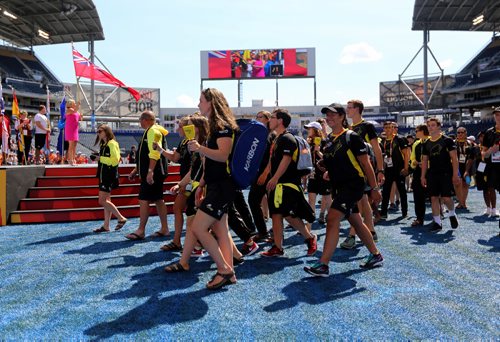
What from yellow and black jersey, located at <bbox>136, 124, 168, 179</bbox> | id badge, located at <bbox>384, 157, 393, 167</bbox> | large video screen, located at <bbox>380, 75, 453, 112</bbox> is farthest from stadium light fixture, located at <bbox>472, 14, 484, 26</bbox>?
yellow and black jersey, located at <bbox>136, 124, 168, 179</bbox>

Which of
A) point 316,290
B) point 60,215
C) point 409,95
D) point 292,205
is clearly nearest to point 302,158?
point 292,205

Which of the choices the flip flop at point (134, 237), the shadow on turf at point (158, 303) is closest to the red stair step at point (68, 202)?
the flip flop at point (134, 237)

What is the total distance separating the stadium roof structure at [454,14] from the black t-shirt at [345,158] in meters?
42.0

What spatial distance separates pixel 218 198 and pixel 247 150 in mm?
496

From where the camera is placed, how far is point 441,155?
252 inches

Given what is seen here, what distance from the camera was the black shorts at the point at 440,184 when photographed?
642 cm

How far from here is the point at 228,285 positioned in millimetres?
3867

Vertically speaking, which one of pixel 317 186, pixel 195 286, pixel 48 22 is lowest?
pixel 195 286

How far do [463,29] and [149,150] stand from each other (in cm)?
5020

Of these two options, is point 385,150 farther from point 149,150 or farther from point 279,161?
point 149,150

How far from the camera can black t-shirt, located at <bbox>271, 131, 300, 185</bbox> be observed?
15.6ft

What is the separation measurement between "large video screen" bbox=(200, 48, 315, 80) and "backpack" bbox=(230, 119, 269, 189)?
4365 centimetres

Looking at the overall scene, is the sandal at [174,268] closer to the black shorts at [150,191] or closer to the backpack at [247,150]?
the backpack at [247,150]

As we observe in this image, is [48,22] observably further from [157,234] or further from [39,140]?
[157,234]
